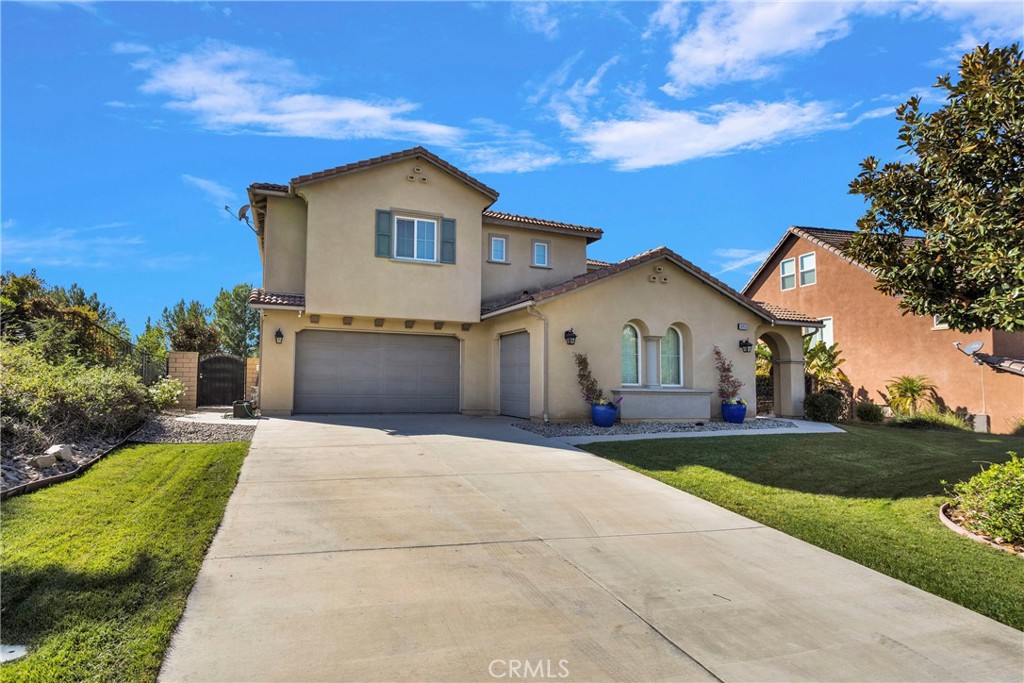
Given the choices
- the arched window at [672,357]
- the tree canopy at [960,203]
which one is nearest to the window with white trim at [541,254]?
the arched window at [672,357]

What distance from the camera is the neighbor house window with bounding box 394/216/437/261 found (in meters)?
15.7

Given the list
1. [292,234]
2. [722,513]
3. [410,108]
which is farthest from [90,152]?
[722,513]

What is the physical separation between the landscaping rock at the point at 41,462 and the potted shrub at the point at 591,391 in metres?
10.4

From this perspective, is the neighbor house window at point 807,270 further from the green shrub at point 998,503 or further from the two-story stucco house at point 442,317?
the green shrub at point 998,503

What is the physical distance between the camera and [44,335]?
37.2ft

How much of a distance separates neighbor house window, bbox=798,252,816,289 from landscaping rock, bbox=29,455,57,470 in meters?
26.4

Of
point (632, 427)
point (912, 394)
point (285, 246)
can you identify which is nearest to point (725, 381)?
point (632, 427)

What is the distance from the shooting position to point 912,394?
19656mm

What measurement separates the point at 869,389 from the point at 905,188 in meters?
17.1

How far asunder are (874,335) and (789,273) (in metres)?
5.52

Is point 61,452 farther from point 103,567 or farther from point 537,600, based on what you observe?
point 537,600

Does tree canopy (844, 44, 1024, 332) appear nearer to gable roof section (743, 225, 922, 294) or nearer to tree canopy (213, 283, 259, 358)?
gable roof section (743, 225, 922, 294)

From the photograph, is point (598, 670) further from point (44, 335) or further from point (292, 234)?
point (292, 234)

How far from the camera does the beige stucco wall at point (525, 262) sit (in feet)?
57.9
